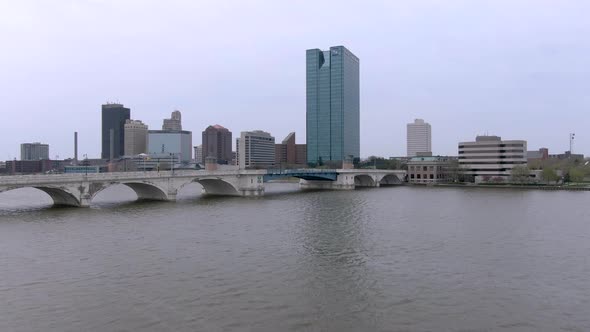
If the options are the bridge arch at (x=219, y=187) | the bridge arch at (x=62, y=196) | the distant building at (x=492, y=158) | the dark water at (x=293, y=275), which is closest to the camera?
the dark water at (x=293, y=275)

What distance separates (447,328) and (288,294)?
25.6 ft

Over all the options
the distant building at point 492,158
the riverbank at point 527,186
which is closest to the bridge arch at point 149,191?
the riverbank at point 527,186

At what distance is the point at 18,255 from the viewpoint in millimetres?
30719

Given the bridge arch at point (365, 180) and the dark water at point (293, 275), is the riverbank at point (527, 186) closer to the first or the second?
the bridge arch at point (365, 180)

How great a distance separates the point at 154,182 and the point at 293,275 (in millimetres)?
49329

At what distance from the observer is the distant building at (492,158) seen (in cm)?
13550

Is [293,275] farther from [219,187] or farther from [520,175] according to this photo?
[520,175]

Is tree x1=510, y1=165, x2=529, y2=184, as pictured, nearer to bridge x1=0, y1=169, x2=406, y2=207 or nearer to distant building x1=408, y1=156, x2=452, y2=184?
distant building x1=408, y1=156, x2=452, y2=184

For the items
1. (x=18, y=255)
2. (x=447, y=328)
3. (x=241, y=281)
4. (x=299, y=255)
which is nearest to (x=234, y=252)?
(x=299, y=255)

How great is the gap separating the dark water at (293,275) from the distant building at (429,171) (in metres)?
92.1

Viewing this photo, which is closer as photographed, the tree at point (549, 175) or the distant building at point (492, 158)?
the tree at point (549, 175)

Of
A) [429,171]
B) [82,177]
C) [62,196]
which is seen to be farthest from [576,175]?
[62,196]

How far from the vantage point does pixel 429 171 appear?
14050 cm

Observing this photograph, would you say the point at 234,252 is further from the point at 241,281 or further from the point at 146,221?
the point at 146,221
